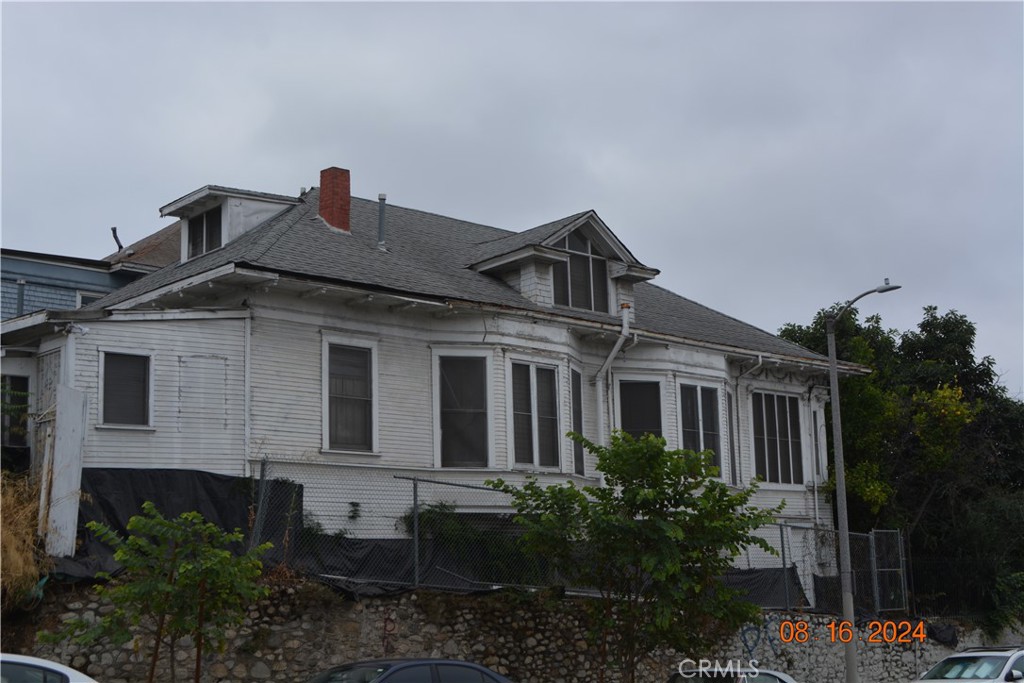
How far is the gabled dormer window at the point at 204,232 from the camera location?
25750mm

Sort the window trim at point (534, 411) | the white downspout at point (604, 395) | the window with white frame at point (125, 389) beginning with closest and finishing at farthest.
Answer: the window with white frame at point (125, 389) < the window trim at point (534, 411) < the white downspout at point (604, 395)

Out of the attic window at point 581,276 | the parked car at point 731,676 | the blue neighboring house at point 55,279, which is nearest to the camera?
the parked car at point 731,676

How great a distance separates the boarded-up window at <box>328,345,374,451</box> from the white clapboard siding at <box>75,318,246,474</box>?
1879 mm

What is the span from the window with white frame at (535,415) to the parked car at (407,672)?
26.2 ft

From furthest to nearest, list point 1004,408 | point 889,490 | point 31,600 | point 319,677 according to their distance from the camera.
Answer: point 1004,408 → point 889,490 → point 31,600 → point 319,677

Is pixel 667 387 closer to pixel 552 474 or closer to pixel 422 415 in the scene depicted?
pixel 552 474

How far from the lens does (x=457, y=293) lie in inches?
920

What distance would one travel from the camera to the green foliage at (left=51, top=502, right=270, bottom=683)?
47.5 ft

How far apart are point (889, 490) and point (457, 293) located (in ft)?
46.8

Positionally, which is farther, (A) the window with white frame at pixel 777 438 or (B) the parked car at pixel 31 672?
(A) the window with white frame at pixel 777 438

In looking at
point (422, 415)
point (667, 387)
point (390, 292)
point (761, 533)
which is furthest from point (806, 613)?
point (390, 292)

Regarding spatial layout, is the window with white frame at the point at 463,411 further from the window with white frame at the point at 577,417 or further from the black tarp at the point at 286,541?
the window with white frame at the point at 577,417

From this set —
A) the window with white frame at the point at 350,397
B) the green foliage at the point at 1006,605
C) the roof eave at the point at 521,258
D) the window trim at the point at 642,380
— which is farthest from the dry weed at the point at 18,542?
the green foliage at the point at 1006,605

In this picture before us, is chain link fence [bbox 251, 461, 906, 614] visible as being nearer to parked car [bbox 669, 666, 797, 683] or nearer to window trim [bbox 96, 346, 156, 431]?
parked car [bbox 669, 666, 797, 683]
